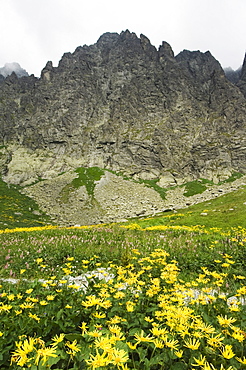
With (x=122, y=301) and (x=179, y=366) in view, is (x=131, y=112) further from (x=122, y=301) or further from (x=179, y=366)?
(x=179, y=366)

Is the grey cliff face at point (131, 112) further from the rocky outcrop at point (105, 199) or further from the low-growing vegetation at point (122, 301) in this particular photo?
the low-growing vegetation at point (122, 301)

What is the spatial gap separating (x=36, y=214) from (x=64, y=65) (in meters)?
120

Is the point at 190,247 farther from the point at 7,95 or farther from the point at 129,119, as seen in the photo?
the point at 7,95

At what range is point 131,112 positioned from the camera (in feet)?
374

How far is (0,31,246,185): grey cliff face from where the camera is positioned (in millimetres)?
97887

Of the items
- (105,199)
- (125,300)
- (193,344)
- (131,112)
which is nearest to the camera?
(193,344)

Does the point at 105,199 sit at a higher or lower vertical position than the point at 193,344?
lower

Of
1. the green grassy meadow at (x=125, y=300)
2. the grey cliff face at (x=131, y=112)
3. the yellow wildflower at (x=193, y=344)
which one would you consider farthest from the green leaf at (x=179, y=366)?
the grey cliff face at (x=131, y=112)

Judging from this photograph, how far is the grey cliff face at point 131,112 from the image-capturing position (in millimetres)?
97887

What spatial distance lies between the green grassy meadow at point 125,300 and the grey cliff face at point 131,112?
7551 cm

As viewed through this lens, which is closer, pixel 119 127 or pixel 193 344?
pixel 193 344

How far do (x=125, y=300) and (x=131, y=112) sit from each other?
4633 inches

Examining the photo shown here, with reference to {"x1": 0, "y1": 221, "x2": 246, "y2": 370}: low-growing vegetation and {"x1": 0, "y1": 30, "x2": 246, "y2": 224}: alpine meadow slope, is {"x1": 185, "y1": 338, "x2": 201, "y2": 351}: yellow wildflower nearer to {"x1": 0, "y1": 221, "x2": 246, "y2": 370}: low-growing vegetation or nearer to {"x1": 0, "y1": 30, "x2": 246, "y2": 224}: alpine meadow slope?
{"x1": 0, "y1": 221, "x2": 246, "y2": 370}: low-growing vegetation

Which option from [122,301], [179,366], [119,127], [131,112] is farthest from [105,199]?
[179,366]
